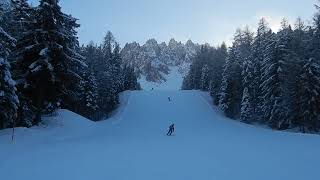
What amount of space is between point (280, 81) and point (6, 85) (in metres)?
33.0

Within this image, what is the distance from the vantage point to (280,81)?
47.5 m

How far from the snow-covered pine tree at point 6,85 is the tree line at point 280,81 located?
94.6 ft

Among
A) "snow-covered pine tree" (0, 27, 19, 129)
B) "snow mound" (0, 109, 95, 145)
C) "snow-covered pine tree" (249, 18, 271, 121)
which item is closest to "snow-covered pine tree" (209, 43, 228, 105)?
"snow-covered pine tree" (249, 18, 271, 121)

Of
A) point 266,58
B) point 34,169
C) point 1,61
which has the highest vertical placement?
point 266,58

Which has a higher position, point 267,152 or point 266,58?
point 266,58

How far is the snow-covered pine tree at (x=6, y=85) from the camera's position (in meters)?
23.0

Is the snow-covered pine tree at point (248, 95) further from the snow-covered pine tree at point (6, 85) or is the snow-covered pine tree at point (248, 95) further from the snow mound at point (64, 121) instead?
the snow-covered pine tree at point (6, 85)

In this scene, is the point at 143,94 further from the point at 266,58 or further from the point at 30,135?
the point at 30,135

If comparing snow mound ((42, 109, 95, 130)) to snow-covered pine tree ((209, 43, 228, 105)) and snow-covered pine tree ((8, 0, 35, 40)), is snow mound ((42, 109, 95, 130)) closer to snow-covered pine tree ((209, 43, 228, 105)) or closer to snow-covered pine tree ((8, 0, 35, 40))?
snow-covered pine tree ((8, 0, 35, 40))

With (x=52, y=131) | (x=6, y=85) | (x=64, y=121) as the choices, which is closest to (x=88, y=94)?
(x=64, y=121)

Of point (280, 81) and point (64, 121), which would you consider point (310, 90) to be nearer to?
point (280, 81)

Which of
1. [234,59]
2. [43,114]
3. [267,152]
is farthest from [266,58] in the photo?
[267,152]

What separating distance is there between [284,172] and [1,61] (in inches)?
621

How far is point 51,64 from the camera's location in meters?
30.4
